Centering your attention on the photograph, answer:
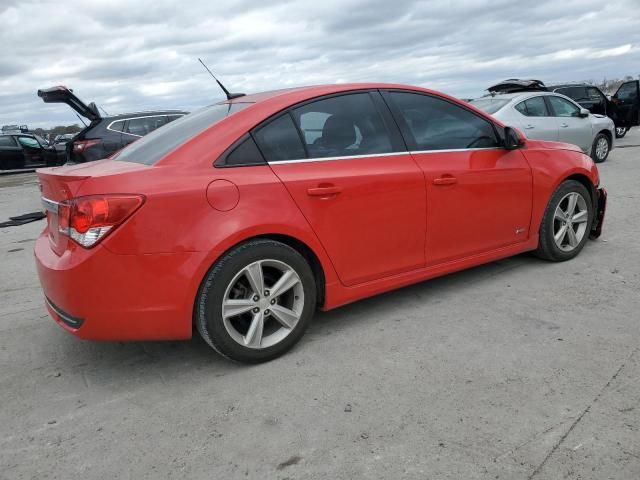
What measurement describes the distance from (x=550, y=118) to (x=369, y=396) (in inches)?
362

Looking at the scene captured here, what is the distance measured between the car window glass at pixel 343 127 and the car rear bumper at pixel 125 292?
1.07m

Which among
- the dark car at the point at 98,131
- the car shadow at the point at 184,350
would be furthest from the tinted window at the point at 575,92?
the car shadow at the point at 184,350

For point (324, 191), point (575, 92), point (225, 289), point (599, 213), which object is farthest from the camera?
point (575, 92)

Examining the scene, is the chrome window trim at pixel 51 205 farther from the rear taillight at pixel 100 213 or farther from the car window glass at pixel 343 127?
the car window glass at pixel 343 127

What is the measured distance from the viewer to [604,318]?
139 inches

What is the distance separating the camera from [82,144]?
1053cm

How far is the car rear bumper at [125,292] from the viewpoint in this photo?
9.13 ft

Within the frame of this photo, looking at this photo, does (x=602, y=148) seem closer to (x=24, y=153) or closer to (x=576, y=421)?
(x=576, y=421)

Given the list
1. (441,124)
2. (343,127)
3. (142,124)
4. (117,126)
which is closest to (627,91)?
(142,124)

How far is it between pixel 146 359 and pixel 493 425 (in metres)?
2.01

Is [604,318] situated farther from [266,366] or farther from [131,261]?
[131,261]

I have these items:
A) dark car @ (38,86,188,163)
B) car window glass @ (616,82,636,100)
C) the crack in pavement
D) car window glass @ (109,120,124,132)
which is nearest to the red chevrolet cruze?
the crack in pavement

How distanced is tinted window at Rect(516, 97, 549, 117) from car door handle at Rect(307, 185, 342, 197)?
7.73m

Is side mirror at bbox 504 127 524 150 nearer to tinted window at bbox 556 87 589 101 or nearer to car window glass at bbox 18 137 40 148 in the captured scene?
tinted window at bbox 556 87 589 101
